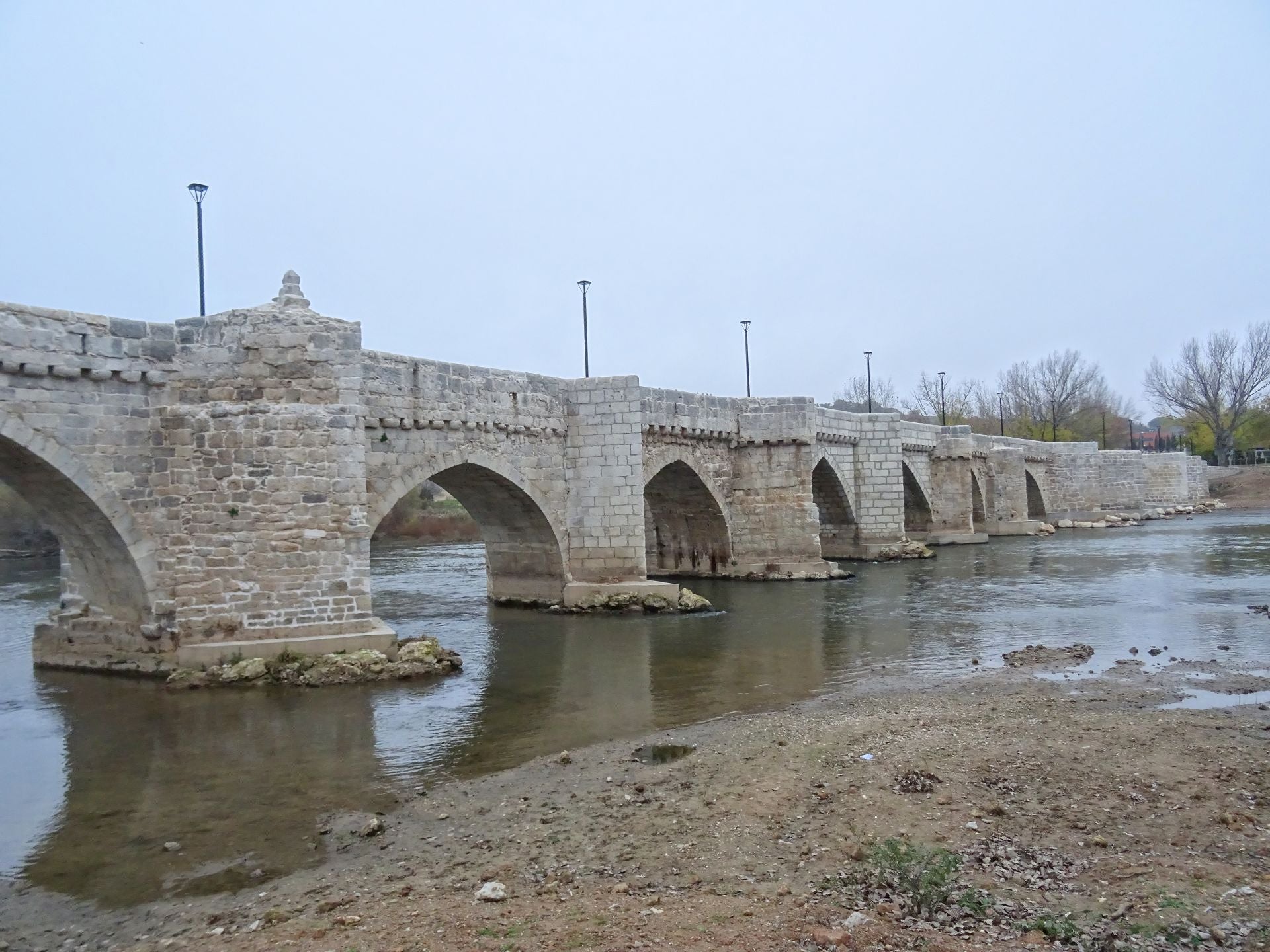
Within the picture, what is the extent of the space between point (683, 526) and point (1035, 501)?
2287cm

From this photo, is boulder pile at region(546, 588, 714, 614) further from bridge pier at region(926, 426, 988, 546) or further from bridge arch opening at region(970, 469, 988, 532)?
bridge arch opening at region(970, 469, 988, 532)

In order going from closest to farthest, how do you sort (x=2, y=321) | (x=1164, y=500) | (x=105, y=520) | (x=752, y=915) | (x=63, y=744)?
1. (x=752, y=915)
2. (x=63, y=744)
3. (x=2, y=321)
4. (x=105, y=520)
5. (x=1164, y=500)

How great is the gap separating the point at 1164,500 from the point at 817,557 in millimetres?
31181

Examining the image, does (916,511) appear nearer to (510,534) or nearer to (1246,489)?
(510,534)

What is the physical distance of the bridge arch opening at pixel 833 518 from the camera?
23.8 metres

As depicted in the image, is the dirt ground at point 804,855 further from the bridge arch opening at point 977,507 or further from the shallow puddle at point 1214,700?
the bridge arch opening at point 977,507

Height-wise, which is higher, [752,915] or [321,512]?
[321,512]

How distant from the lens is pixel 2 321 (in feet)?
28.9

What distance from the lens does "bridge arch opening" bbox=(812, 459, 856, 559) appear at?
23750mm

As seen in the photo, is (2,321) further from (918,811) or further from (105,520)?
(918,811)

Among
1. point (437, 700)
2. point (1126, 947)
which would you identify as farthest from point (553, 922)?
point (437, 700)

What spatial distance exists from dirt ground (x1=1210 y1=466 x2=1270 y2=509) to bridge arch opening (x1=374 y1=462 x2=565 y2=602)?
43.3m

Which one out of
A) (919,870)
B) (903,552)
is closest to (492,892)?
(919,870)

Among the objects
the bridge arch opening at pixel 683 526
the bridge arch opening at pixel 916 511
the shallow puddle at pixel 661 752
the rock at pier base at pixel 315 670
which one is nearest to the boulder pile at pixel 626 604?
the bridge arch opening at pixel 683 526
